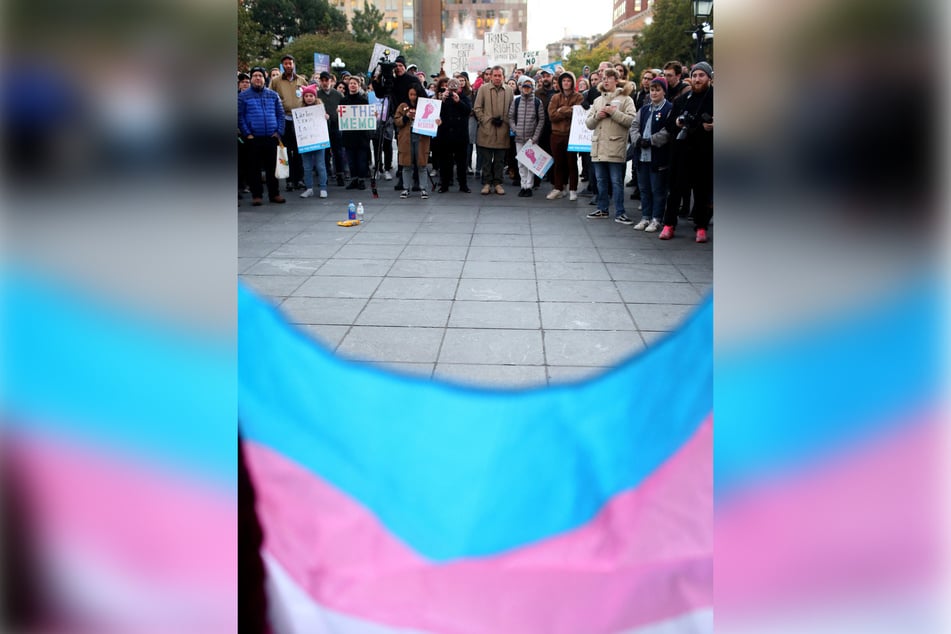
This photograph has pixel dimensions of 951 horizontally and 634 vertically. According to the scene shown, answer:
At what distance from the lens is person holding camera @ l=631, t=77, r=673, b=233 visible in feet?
30.7

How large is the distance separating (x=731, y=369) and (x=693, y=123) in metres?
7.73

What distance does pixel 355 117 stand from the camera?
13.1m

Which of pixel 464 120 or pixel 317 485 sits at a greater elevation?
pixel 464 120

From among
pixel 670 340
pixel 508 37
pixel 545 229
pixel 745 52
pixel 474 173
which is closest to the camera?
pixel 745 52

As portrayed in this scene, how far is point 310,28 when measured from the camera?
210 ft

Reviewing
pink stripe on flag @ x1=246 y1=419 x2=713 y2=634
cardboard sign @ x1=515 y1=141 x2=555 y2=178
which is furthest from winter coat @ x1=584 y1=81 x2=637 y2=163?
pink stripe on flag @ x1=246 y1=419 x2=713 y2=634

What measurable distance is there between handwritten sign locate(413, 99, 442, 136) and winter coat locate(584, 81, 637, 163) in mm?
3204

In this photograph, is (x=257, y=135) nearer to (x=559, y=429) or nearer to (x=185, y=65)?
(x=559, y=429)

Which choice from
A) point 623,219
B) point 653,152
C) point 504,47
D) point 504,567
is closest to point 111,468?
point 504,567

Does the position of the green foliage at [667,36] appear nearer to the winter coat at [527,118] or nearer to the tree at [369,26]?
Answer: the tree at [369,26]

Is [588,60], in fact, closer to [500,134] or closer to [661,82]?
[500,134]

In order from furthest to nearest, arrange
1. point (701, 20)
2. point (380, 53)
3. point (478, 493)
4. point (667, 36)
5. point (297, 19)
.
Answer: point (297, 19) < point (667, 36) < point (380, 53) < point (701, 20) < point (478, 493)

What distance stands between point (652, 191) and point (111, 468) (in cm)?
935

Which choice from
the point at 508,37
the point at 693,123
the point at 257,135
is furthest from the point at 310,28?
the point at 693,123
